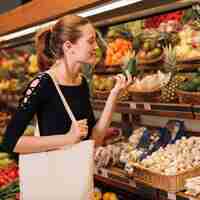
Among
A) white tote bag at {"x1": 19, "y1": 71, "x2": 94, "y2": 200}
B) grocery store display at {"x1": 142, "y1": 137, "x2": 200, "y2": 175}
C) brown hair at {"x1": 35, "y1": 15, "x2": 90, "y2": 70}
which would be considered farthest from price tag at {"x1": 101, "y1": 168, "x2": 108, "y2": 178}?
brown hair at {"x1": 35, "y1": 15, "x2": 90, "y2": 70}

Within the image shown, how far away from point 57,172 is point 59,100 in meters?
0.38

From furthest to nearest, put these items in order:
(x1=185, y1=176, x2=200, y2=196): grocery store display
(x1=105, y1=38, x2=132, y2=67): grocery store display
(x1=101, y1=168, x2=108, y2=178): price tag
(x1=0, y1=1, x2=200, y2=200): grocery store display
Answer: (x1=105, y1=38, x2=132, y2=67): grocery store display
(x1=101, y1=168, x2=108, y2=178): price tag
(x1=0, y1=1, x2=200, y2=200): grocery store display
(x1=185, y1=176, x2=200, y2=196): grocery store display

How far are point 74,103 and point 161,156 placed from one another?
2.05ft

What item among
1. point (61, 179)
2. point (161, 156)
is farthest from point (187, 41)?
point (61, 179)

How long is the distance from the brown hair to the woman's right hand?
1.33ft

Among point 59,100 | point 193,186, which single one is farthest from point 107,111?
point 193,186

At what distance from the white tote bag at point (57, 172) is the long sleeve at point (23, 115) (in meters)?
0.10

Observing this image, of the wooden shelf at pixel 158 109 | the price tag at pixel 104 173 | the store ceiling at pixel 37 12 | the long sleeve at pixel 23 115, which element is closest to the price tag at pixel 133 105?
the wooden shelf at pixel 158 109

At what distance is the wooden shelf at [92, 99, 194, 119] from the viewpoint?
2410 mm

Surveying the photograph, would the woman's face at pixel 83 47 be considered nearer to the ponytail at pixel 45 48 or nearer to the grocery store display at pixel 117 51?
the ponytail at pixel 45 48

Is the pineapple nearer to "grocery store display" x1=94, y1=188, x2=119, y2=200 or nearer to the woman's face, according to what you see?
the woman's face

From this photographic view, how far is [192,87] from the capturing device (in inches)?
96.3

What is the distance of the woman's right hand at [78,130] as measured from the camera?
2.21m

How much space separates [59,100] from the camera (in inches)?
89.6
